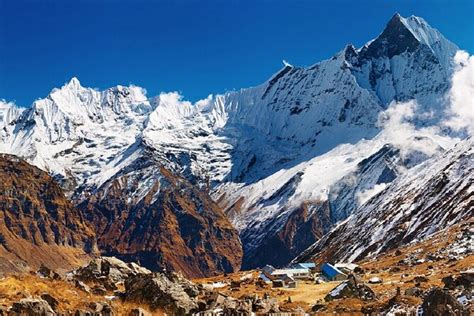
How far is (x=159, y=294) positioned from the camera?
47.5m

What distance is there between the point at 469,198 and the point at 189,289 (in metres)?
139

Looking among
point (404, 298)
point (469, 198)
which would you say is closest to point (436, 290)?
point (404, 298)

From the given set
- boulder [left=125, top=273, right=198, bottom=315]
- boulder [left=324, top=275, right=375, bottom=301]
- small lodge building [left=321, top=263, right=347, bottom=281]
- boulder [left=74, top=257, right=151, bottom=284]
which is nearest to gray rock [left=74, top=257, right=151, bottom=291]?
boulder [left=74, top=257, right=151, bottom=284]

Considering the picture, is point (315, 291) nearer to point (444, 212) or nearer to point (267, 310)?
point (267, 310)

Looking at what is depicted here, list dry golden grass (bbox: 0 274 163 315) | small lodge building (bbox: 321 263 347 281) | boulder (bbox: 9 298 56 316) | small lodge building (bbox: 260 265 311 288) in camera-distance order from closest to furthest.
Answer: boulder (bbox: 9 298 56 316), dry golden grass (bbox: 0 274 163 315), small lodge building (bbox: 260 265 311 288), small lodge building (bbox: 321 263 347 281)

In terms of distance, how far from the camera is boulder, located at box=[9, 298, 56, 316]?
118 ft

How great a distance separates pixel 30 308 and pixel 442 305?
2157 centimetres

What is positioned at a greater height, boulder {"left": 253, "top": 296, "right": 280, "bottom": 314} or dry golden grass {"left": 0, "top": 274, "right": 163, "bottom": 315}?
dry golden grass {"left": 0, "top": 274, "right": 163, "bottom": 315}

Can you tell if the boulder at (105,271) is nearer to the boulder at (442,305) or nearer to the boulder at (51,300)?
the boulder at (51,300)

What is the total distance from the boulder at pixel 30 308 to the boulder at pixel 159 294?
1063cm

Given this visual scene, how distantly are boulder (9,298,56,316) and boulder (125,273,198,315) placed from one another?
1063cm

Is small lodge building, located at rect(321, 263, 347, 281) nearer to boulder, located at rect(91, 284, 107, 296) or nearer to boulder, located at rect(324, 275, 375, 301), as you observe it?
boulder, located at rect(324, 275, 375, 301)

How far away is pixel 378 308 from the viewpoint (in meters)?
46.8

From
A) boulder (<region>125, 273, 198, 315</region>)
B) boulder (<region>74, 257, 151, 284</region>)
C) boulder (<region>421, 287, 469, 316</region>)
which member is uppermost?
boulder (<region>74, 257, 151, 284</region>)
